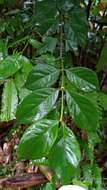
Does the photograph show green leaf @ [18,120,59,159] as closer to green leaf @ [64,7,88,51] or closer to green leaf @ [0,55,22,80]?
green leaf @ [0,55,22,80]

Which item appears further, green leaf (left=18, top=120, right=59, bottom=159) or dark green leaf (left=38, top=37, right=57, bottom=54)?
dark green leaf (left=38, top=37, right=57, bottom=54)

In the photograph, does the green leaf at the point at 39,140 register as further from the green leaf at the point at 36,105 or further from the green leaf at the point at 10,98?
the green leaf at the point at 10,98

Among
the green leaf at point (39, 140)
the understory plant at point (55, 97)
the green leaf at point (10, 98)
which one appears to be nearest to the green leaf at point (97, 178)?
the understory plant at point (55, 97)

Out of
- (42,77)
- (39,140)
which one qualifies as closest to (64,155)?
(39,140)

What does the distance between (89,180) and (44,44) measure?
0.38 m

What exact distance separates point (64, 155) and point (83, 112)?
0.30 feet

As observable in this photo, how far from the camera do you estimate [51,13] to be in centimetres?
102

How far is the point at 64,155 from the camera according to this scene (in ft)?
2.35

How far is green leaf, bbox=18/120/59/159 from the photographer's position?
0.70 m

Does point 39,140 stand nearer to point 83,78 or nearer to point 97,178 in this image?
point 83,78

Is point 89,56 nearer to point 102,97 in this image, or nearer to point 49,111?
point 102,97

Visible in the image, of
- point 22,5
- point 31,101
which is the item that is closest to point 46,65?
point 31,101

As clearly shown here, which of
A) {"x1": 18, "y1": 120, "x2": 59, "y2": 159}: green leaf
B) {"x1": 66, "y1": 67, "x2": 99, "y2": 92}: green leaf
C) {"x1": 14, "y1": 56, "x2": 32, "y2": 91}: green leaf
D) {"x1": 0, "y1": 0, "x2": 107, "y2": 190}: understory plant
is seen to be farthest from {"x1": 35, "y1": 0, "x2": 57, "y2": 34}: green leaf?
{"x1": 18, "y1": 120, "x2": 59, "y2": 159}: green leaf

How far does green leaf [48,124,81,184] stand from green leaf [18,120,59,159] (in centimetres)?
2
